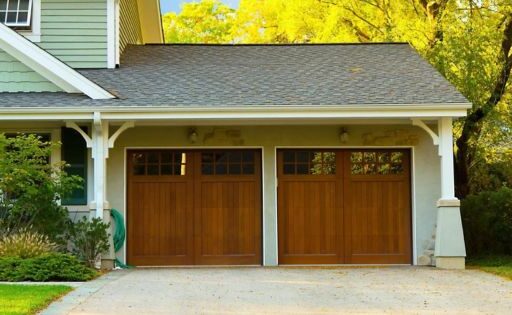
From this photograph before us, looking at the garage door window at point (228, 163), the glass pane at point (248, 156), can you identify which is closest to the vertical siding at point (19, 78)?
the garage door window at point (228, 163)

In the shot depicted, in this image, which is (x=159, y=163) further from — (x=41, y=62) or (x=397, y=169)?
(x=397, y=169)

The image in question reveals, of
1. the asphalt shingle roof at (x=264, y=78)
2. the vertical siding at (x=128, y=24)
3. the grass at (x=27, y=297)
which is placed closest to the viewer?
the grass at (x=27, y=297)

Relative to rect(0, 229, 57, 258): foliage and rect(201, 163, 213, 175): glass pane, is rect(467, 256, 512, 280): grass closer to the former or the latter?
rect(201, 163, 213, 175): glass pane

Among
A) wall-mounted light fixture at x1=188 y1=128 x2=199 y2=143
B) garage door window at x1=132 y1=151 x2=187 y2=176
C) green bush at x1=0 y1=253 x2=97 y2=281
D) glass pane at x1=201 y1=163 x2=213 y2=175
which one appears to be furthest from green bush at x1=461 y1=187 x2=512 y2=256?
green bush at x1=0 y1=253 x2=97 y2=281

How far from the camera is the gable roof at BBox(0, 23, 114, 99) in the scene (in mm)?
12531

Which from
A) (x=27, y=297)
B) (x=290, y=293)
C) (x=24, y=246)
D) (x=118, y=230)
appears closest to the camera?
(x=27, y=297)

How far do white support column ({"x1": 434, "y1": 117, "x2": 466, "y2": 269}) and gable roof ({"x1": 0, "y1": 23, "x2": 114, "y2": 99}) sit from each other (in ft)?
19.6

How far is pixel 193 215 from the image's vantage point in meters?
13.4

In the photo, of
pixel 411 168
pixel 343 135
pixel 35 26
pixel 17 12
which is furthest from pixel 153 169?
pixel 411 168

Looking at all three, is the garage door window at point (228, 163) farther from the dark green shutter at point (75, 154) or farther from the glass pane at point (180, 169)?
the dark green shutter at point (75, 154)

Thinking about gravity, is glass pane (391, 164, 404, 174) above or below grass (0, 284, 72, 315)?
above

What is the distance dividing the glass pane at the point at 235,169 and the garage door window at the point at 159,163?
822mm

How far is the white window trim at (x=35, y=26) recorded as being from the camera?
1446 cm

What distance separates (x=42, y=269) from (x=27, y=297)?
1.94 meters
